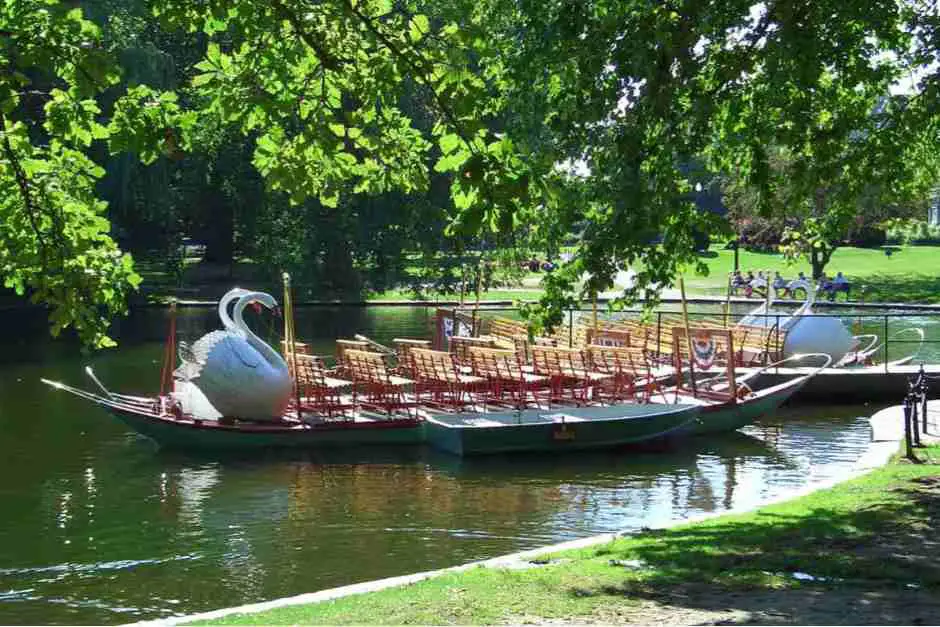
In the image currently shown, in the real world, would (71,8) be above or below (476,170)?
above

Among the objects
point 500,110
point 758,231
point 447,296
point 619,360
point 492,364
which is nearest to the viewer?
point 500,110

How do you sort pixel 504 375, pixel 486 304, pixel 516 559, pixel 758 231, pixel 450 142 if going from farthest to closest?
pixel 758 231, pixel 486 304, pixel 504 375, pixel 516 559, pixel 450 142

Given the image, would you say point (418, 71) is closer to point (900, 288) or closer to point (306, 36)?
point (306, 36)

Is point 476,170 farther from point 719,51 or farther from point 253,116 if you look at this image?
point 719,51

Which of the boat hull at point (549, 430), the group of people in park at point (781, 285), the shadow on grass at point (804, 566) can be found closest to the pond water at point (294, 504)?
the boat hull at point (549, 430)

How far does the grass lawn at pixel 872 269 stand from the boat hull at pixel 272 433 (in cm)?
3262

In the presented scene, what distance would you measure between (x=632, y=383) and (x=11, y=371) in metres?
17.5

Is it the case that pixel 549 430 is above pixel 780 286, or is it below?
below

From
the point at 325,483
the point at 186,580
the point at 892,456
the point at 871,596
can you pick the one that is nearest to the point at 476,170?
the point at 871,596

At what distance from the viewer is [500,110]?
1688 cm

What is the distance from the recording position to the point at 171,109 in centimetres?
1037

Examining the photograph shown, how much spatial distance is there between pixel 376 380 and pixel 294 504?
5199mm

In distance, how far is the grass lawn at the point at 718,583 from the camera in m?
8.77

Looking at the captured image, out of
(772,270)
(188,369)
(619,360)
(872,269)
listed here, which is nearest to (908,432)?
(619,360)
